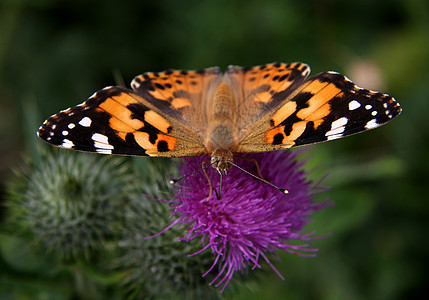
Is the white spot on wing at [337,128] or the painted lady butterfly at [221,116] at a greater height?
the painted lady butterfly at [221,116]

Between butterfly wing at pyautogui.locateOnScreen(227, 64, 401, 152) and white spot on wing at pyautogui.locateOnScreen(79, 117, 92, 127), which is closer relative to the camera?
butterfly wing at pyautogui.locateOnScreen(227, 64, 401, 152)

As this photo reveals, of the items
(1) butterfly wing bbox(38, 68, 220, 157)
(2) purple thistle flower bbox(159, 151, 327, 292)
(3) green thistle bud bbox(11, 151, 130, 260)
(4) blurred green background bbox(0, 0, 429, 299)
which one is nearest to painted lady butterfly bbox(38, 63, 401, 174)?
(1) butterfly wing bbox(38, 68, 220, 157)

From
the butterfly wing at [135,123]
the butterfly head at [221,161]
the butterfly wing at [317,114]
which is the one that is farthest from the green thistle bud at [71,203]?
the butterfly wing at [317,114]

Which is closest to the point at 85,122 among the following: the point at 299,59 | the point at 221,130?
the point at 221,130

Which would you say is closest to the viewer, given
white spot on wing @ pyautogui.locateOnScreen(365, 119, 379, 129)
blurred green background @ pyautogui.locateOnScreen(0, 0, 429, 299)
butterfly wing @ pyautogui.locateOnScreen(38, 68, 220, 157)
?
white spot on wing @ pyautogui.locateOnScreen(365, 119, 379, 129)

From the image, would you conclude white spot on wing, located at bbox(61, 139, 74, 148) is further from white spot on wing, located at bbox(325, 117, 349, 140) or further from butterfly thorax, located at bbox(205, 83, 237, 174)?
white spot on wing, located at bbox(325, 117, 349, 140)

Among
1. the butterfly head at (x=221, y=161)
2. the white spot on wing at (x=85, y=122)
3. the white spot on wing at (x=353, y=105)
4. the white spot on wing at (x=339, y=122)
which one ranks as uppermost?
the white spot on wing at (x=85, y=122)

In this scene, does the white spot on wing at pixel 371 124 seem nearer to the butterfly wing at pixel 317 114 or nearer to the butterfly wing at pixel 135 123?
Answer: the butterfly wing at pixel 317 114
